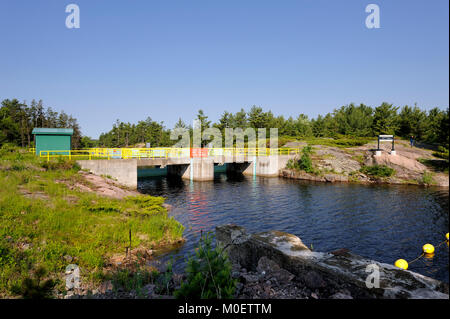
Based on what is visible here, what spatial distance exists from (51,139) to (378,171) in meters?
41.5

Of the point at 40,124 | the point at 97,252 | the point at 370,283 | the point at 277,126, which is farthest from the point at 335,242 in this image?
the point at 40,124

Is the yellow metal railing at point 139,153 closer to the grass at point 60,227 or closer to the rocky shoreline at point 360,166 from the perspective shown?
the rocky shoreline at point 360,166

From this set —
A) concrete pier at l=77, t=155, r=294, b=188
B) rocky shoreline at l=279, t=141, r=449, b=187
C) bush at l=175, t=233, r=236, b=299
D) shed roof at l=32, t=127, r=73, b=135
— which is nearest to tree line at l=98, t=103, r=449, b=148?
rocky shoreline at l=279, t=141, r=449, b=187

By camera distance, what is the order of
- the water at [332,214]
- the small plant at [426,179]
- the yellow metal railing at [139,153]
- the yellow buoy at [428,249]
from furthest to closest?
the small plant at [426,179] < the yellow metal railing at [139,153] < the water at [332,214] < the yellow buoy at [428,249]

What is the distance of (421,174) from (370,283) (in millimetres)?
34466

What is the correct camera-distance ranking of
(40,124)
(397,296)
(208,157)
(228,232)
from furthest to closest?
(40,124) → (208,157) → (228,232) → (397,296)

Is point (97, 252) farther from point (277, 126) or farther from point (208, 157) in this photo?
point (277, 126)

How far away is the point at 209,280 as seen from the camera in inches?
A: 226

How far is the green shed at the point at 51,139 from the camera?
29.4 metres

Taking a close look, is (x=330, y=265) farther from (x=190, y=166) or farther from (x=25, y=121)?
(x=25, y=121)

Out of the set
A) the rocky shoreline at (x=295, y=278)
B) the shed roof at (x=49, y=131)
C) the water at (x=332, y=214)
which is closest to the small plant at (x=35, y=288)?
the rocky shoreline at (x=295, y=278)

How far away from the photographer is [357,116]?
76.8 metres

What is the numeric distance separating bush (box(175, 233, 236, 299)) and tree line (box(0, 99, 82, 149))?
62798mm

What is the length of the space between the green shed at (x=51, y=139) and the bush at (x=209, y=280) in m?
30.1
